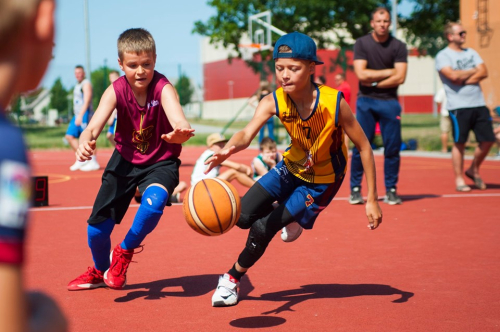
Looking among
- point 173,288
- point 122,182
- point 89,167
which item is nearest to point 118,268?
point 173,288

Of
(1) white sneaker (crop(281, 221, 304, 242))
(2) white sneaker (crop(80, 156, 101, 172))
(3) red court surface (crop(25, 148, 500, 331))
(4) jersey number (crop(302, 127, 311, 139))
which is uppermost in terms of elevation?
(4) jersey number (crop(302, 127, 311, 139))

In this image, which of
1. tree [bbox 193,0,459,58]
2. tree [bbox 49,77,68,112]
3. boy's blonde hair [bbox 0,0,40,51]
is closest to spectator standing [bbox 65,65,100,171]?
boy's blonde hair [bbox 0,0,40,51]

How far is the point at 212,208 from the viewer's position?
182 inches

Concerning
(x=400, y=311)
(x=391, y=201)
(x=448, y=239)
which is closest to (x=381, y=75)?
(x=391, y=201)

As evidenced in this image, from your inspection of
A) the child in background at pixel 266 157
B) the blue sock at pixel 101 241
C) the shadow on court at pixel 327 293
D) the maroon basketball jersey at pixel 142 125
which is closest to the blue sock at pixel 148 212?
the blue sock at pixel 101 241

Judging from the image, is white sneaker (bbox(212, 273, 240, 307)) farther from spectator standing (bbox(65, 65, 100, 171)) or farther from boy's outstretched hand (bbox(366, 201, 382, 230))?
spectator standing (bbox(65, 65, 100, 171))

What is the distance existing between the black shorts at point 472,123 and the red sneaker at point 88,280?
678 centimetres

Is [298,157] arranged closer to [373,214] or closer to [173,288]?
[373,214]

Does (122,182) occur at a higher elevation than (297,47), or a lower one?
lower

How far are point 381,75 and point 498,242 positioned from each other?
3.32m

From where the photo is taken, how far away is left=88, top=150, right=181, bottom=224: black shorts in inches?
210

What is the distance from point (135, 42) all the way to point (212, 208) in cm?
150

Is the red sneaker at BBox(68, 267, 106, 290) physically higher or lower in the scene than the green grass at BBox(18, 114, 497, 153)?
higher

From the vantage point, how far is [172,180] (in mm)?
5316
